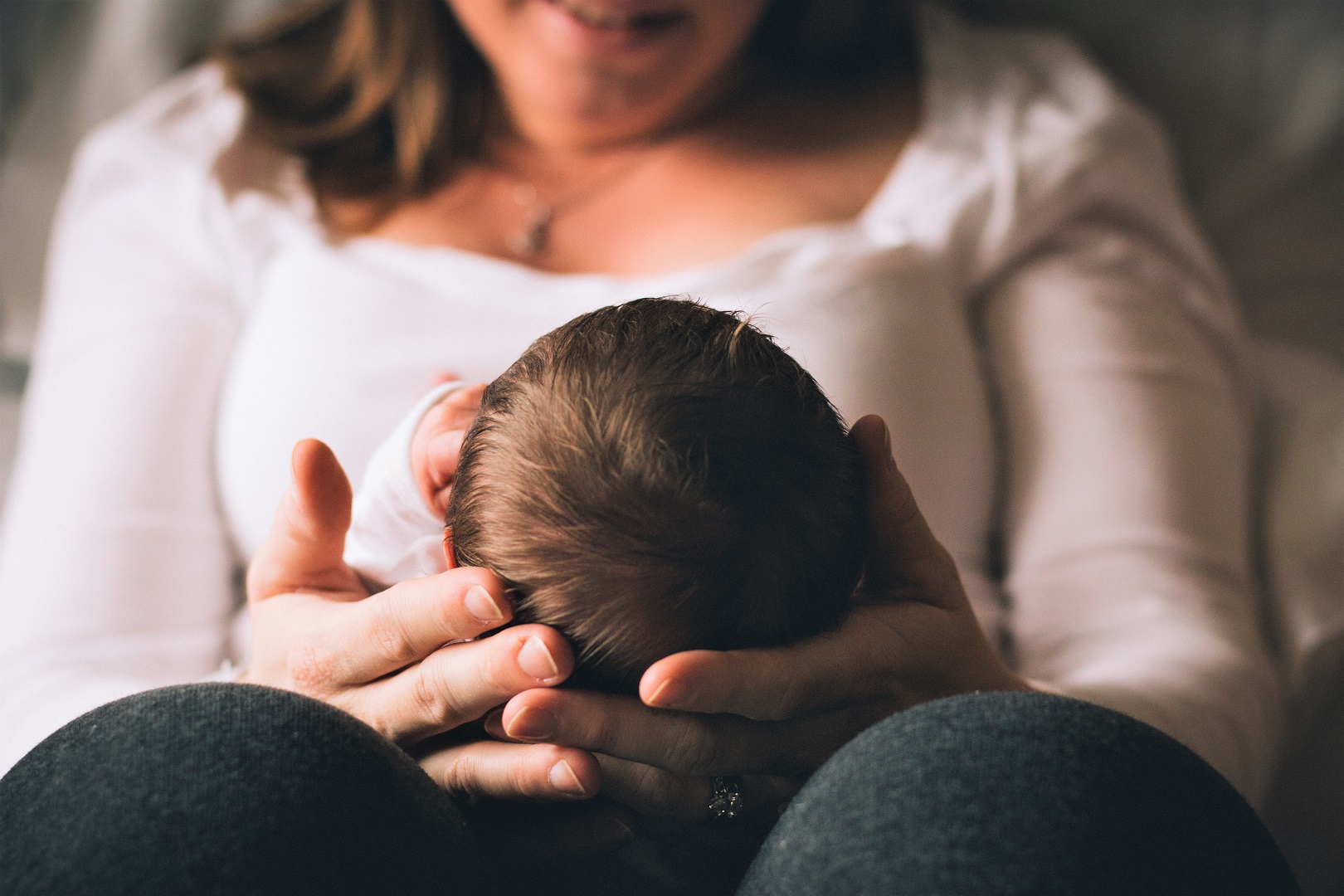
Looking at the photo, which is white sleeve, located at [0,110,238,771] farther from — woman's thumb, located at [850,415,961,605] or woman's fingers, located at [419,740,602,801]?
woman's thumb, located at [850,415,961,605]

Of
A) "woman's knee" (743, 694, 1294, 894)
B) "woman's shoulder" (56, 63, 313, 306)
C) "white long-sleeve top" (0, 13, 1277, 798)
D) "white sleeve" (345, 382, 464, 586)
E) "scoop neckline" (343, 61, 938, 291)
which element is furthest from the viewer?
"woman's shoulder" (56, 63, 313, 306)

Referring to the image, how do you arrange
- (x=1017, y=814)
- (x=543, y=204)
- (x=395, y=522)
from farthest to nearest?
(x=543, y=204)
(x=395, y=522)
(x=1017, y=814)

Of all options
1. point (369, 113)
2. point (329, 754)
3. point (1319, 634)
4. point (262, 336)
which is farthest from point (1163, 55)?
point (329, 754)

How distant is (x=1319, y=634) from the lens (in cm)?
75

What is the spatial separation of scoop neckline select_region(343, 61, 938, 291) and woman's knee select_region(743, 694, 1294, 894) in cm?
37

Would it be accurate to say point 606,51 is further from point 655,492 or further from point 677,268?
point 655,492

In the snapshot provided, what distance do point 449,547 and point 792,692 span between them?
0.15 m

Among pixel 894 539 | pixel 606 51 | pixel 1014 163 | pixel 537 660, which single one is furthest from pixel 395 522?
pixel 1014 163

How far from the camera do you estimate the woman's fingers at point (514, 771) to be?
41 cm

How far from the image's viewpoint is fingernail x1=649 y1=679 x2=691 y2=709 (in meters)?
0.37

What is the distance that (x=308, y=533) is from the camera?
1.45 feet

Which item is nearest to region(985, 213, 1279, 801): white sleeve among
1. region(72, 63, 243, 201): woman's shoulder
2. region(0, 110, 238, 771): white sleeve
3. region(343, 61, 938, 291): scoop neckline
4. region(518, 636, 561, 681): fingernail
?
region(343, 61, 938, 291): scoop neckline

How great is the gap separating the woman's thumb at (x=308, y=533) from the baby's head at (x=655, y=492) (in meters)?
0.05

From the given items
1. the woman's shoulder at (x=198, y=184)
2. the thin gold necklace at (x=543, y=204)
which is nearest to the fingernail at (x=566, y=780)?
the thin gold necklace at (x=543, y=204)
